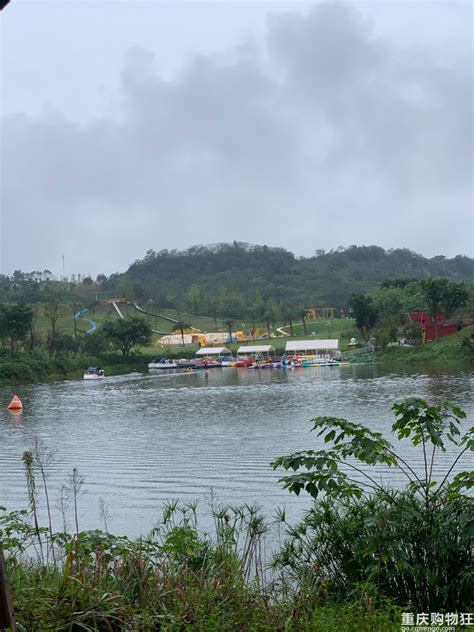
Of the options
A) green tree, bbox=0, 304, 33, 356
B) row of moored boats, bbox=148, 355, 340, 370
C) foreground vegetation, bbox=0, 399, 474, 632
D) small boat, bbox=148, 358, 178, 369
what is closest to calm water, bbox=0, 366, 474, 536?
foreground vegetation, bbox=0, 399, 474, 632

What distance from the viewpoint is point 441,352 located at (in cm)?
5075

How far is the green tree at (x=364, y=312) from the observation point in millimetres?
62125

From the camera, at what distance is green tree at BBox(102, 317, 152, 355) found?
204 ft

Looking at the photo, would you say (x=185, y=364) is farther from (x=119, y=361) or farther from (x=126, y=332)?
(x=126, y=332)

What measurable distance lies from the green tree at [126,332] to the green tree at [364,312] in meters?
18.6

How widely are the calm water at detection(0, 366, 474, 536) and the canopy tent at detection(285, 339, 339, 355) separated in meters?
25.6

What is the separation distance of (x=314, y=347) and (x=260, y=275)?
228 ft

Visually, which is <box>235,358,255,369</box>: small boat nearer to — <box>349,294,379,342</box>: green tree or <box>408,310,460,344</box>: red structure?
<box>349,294,379,342</box>: green tree

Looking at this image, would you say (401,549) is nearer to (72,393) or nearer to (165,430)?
(165,430)

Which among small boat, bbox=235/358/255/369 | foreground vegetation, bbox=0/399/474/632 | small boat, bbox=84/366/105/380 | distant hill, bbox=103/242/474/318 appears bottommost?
small boat, bbox=235/358/255/369

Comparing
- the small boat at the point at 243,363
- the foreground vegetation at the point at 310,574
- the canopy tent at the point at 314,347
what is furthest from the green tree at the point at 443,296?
the foreground vegetation at the point at 310,574

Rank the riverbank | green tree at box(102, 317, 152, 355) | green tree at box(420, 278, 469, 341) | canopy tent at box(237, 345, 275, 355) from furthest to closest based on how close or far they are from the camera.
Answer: canopy tent at box(237, 345, 275, 355)
green tree at box(102, 317, 152, 355)
green tree at box(420, 278, 469, 341)
the riverbank

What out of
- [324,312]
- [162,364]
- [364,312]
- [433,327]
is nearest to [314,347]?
[364,312]

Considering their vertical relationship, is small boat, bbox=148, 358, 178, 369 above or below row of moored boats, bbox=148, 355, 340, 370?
above
